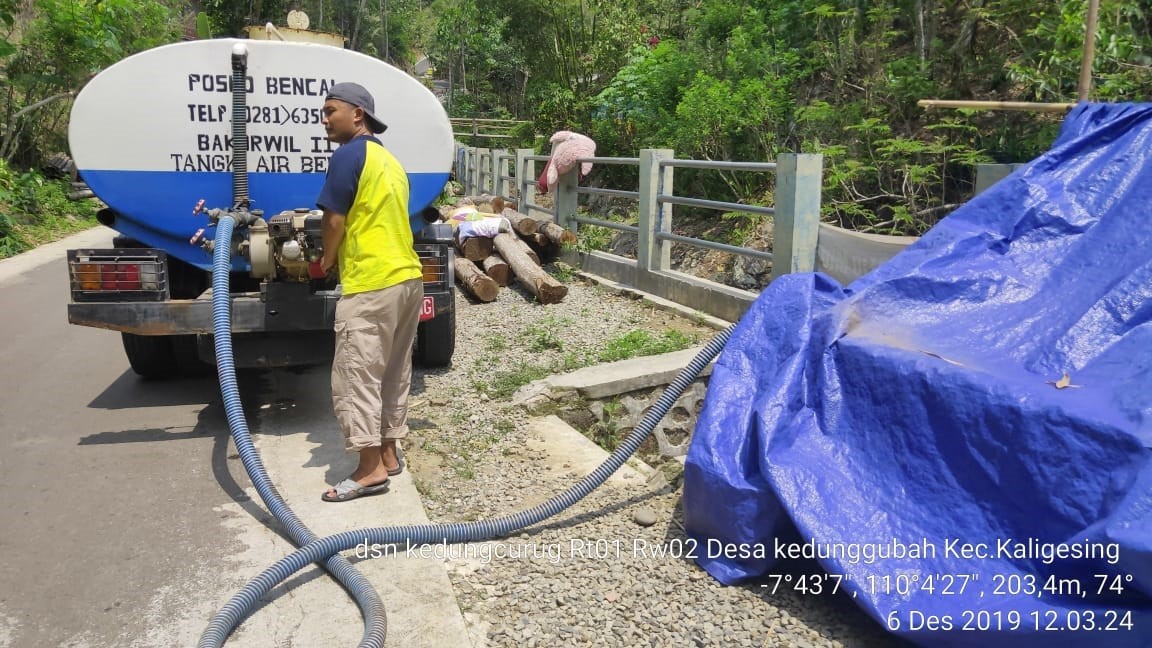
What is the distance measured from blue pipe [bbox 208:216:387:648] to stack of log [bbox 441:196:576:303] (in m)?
4.08

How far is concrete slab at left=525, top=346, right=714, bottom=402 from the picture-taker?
17.9ft

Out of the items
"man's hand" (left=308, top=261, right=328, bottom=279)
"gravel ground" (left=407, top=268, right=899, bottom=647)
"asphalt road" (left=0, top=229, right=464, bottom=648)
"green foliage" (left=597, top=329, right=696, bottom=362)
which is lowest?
"asphalt road" (left=0, top=229, right=464, bottom=648)

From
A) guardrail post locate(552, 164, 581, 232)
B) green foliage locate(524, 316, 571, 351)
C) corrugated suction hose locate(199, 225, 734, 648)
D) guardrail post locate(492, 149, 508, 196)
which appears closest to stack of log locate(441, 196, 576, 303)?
guardrail post locate(552, 164, 581, 232)

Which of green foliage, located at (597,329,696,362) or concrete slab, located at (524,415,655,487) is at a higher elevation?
green foliage, located at (597,329,696,362)

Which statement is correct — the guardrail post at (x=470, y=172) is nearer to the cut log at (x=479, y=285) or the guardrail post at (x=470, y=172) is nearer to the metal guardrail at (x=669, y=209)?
the metal guardrail at (x=669, y=209)

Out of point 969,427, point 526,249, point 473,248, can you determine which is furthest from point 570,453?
point 473,248

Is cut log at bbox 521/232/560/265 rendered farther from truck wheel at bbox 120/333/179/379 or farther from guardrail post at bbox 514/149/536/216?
truck wheel at bbox 120/333/179/379

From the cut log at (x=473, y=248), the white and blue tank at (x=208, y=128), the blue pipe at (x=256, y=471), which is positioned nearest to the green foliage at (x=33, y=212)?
the cut log at (x=473, y=248)

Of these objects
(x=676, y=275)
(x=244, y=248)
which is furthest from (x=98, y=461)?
(x=676, y=275)

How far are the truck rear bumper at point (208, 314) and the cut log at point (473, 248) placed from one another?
466 centimetres

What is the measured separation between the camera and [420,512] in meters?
3.96

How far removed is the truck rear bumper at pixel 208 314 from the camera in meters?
4.81

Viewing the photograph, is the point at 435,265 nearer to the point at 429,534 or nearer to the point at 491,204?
the point at 429,534

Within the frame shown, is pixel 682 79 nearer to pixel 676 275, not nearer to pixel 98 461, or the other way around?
pixel 676 275
